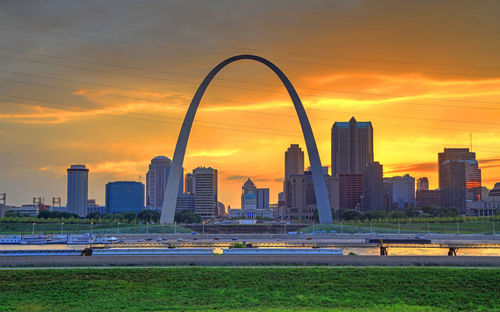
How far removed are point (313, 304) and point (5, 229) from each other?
94886mm

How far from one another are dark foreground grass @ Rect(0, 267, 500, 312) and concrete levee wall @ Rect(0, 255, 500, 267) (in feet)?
7.36

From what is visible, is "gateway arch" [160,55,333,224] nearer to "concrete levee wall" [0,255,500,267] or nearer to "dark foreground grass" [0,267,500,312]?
"concrete levee wall" [0,255,500,267]

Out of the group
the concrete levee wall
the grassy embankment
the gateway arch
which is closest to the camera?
the concrete levee wall

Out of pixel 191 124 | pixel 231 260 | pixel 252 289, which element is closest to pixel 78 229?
pixel 191 124

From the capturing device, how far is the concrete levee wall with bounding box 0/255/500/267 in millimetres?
37562

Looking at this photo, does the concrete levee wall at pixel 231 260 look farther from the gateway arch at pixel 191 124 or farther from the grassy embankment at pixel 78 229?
the gateway arch at pixel 191 124

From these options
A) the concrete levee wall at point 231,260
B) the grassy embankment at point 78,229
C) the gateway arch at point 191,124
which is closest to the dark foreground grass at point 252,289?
the concrete levee wall at point 231,260

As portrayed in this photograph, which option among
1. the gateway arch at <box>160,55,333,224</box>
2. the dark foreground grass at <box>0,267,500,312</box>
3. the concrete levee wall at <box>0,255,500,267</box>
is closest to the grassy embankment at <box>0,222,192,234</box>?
the gateway arch at <box>160,55,333,224</box>

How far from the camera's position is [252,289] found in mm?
32312

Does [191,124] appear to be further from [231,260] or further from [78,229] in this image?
[231,260]

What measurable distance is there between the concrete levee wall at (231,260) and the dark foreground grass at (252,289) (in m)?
2.24

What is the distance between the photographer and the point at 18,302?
3095cm

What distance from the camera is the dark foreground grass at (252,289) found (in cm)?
2989

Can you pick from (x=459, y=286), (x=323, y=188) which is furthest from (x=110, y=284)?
(x=323, y=188)
